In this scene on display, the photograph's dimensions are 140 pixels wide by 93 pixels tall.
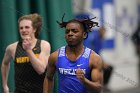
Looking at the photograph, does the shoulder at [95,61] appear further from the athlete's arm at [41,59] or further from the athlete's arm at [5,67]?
the athlete's arm at [5,67]

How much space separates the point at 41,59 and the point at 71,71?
354mm

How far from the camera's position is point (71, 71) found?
217cm

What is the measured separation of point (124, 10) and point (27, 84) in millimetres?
4620

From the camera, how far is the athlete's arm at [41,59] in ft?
7.91

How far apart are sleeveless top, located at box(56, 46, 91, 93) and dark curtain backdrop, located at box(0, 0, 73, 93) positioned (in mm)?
547

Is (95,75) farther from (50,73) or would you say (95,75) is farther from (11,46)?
(11,46)

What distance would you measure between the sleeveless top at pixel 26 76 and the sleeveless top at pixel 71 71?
37cm

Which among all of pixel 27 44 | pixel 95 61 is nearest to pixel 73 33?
pixel 95 61

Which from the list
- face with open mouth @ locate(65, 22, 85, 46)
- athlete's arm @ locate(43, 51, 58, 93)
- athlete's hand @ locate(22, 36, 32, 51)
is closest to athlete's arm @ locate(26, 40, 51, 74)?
athlete's hand @ locate(22, 36, 32, 51)

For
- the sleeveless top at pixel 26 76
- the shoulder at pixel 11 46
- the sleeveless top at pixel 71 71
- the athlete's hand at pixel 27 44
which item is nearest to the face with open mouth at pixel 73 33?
the sleeveless top at pixel 71 71

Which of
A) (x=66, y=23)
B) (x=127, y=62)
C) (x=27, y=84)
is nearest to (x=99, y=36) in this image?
(x=127, y=62)

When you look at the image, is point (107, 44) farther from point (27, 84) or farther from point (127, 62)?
point (27, 84)

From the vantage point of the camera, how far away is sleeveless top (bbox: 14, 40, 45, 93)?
257 centimetres

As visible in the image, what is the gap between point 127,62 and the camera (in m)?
7.23
